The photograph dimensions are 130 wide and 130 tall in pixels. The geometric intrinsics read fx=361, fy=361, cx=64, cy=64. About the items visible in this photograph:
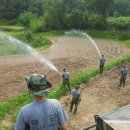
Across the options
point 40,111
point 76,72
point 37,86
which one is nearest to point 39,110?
point 40,111

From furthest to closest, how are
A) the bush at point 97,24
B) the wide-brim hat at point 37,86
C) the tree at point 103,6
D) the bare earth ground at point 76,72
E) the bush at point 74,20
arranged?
1. the tree at point 103,6
2. the bush at point 74,20
3. the bush at point 97,24
4. the bare earth ground at point 76,72
5. the wide-brim hat at point 37,86

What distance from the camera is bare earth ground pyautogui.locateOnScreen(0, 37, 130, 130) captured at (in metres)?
17.6

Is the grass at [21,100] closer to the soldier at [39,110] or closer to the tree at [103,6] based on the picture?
the soldier at [39,110]

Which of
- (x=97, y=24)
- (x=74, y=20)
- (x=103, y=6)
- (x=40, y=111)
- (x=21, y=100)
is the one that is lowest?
(x=97, y=24)

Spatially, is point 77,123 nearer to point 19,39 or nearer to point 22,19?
point 19,39

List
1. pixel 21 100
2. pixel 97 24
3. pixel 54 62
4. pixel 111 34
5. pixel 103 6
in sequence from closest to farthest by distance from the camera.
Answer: pixel 21 100 → pixel 54 62 → pixel 111 34 → pixel 97 24 → pixel 103 6

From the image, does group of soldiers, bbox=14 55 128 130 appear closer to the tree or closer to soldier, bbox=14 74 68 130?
soldier, bbox=14 74 68 130

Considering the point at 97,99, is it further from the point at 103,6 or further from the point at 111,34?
the point at 103,6

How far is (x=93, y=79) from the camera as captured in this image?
2394cm

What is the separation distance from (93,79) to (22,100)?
6.31 m

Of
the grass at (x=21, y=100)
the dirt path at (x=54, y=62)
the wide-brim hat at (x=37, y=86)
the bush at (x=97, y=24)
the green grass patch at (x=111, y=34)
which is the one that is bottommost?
the green grass patch at (x=111, y=34)

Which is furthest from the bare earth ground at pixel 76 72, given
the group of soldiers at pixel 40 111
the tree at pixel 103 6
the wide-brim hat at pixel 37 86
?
the tree at pixel 103 6

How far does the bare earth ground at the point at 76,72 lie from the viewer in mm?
17609

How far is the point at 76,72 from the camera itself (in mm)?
27828
